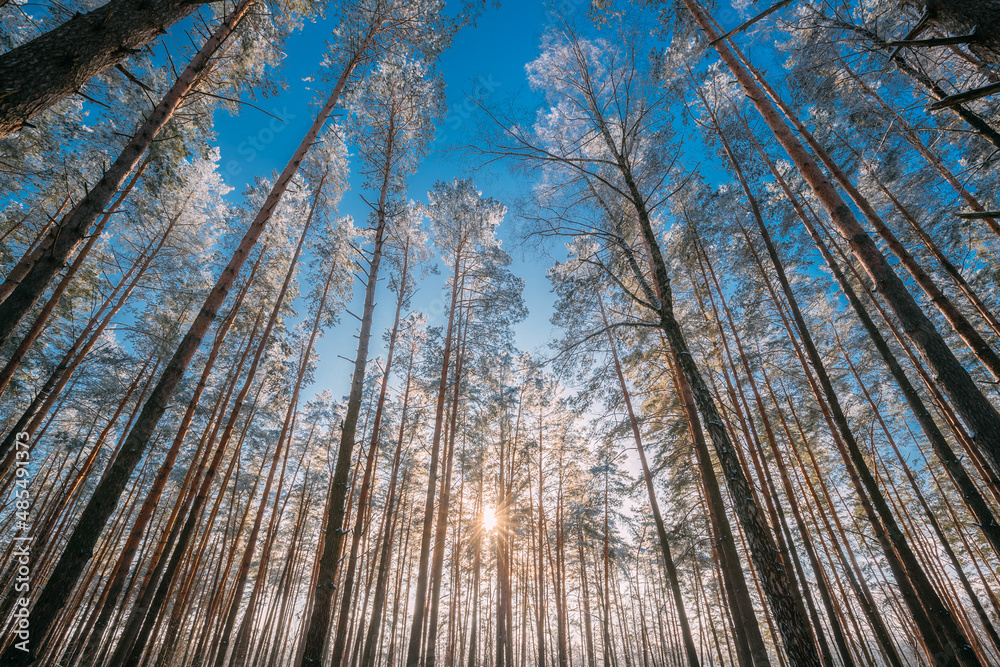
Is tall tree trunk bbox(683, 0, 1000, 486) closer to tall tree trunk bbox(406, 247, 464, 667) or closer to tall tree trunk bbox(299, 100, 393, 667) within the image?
tall tree trunk bbox(299, 100, 393, 667)

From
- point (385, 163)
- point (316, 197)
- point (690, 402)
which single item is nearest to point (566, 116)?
point (385, 163)

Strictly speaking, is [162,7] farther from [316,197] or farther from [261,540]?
[261,540]

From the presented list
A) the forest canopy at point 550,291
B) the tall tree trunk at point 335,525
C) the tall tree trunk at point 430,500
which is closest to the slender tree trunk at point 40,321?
the forest canopy at point 550,291

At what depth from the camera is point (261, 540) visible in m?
22.8

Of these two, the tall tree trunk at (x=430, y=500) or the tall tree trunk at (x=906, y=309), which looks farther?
the tall tree trunk at (x=430, y=500)

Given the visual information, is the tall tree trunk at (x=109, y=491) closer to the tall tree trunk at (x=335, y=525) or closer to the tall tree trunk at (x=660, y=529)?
the tall tree trunk at (x=335, y=525)

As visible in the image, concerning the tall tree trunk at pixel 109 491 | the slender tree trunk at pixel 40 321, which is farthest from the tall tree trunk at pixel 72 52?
the tall tree trunk at pixel 109 491

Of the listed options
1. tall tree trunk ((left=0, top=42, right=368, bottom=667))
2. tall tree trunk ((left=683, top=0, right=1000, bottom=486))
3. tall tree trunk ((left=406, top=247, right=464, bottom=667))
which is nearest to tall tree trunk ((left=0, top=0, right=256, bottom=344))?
tall tree trunk ((left=0, top=42, right=368, bottom=667))

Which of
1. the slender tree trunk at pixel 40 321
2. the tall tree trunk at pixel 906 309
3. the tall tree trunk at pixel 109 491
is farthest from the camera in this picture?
the slender tree trunk at pixel 40 321

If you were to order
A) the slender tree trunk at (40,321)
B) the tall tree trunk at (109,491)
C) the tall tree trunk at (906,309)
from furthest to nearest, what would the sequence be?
the slender tree trunk at (40,321) → the tall tree trunk at (109,491) → the tall tree trunk at (906,309)

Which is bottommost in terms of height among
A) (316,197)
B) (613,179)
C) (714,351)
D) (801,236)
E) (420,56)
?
(714,351)

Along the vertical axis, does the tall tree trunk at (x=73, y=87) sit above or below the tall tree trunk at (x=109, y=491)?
above

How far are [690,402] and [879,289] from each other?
11.6 ft

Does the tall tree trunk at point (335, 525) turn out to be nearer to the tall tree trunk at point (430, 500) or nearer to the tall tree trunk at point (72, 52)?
the tall tree trunk at point (430, 500)
